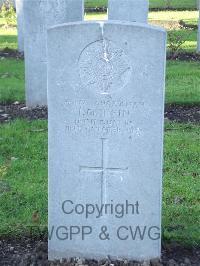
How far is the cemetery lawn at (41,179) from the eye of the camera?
4.75m

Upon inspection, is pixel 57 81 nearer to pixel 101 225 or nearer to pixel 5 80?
pixel 101 225

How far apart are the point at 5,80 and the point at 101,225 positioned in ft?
21.7

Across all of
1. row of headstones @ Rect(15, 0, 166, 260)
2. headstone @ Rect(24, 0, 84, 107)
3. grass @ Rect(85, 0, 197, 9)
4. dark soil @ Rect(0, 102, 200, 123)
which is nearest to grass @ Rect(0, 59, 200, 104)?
dark soil @ Rect(0, 102, 200, 123)

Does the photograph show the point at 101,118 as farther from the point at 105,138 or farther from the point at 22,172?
the point at 22,172

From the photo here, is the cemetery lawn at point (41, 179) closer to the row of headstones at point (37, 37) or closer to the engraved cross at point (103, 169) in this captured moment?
the engraved cross at point (103, 169)

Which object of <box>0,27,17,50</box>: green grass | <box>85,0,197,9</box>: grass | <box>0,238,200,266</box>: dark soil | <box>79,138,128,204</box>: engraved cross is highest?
<box>85,0,197,9</box>: grass

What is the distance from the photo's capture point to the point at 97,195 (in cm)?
413

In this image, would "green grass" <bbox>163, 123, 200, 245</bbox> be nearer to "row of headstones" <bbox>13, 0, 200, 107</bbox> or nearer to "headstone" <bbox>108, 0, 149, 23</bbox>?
"row of headstones" <bbox>13, 0, 200, 107</bbox>

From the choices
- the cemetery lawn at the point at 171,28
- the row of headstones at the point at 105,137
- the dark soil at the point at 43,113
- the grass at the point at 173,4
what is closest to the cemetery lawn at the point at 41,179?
the dark soil at the point at 43,113

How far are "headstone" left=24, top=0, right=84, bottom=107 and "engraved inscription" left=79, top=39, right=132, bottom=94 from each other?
185 inches

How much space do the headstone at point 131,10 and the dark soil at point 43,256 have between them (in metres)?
6.52

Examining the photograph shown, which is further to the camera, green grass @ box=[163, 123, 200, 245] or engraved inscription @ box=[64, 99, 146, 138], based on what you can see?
green grass @ box=[163, 123, 200, 245]

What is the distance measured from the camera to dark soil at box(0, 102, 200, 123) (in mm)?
7977

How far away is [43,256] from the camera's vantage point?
14.2 feet
